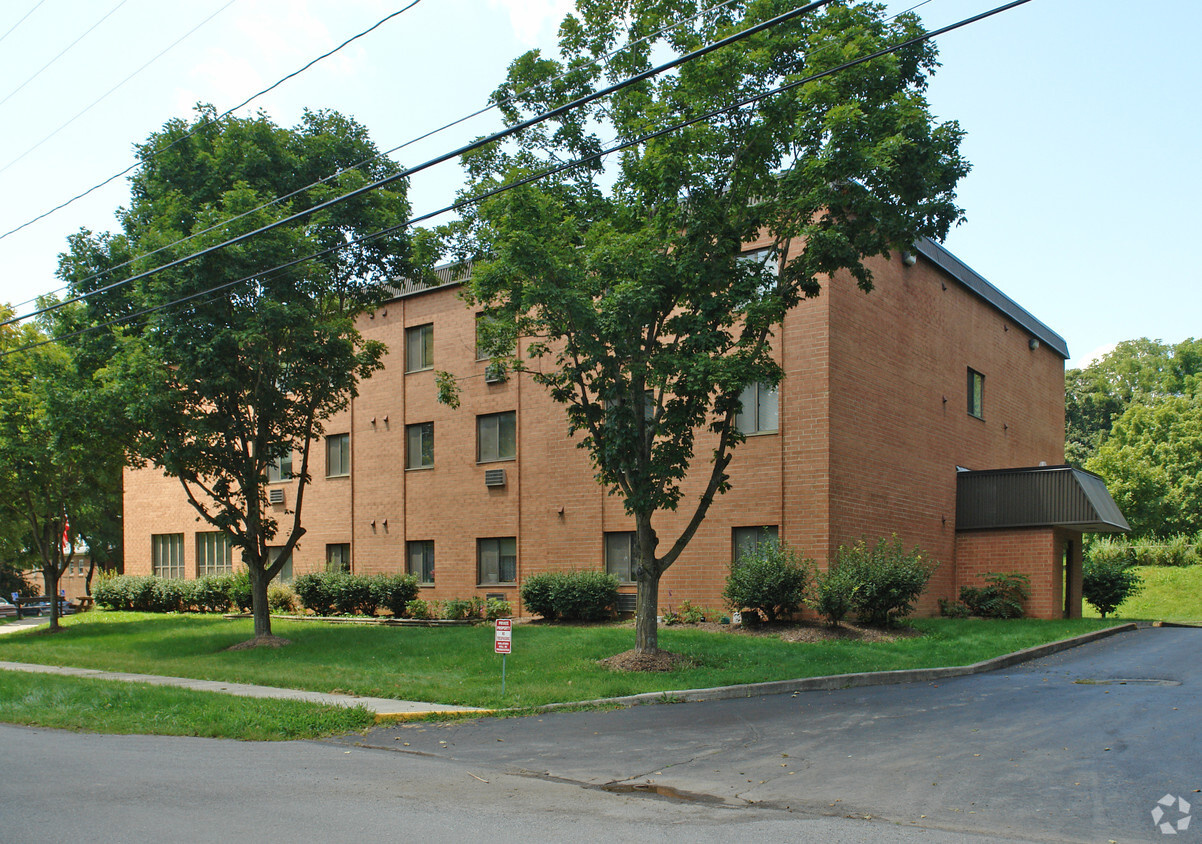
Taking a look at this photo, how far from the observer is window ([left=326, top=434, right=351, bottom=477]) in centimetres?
3341

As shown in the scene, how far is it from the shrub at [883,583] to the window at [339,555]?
17545 millimetres

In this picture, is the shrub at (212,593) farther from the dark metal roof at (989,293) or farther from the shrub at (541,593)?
the dark metal roof at (989,293)

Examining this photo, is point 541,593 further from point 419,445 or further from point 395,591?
point 419,445

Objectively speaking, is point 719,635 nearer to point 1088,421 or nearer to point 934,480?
point 934,480

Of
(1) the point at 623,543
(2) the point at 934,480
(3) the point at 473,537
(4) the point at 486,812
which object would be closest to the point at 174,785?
(4) the point at 486,812

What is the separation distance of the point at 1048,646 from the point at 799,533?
5.60 meters

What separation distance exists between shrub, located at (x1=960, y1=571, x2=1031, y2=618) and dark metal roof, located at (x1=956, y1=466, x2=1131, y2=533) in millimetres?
1525

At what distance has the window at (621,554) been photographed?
1024 inches

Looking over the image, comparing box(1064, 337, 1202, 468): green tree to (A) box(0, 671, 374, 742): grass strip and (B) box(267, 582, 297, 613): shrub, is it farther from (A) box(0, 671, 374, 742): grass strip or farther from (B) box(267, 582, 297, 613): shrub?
(A) box(0, 671, 374, 742): grass strip

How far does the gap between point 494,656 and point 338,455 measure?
16985 millimetres

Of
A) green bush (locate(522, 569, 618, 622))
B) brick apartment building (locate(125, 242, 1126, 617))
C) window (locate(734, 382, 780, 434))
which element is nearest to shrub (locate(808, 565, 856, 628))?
brick apartment building (locate(125, 242, 1126, 617))

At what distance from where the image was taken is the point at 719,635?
20.7 meters

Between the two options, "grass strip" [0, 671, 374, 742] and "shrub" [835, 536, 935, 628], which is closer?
"grass strip" [0, 671, 374, 742]

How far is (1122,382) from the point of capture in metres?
75.5
